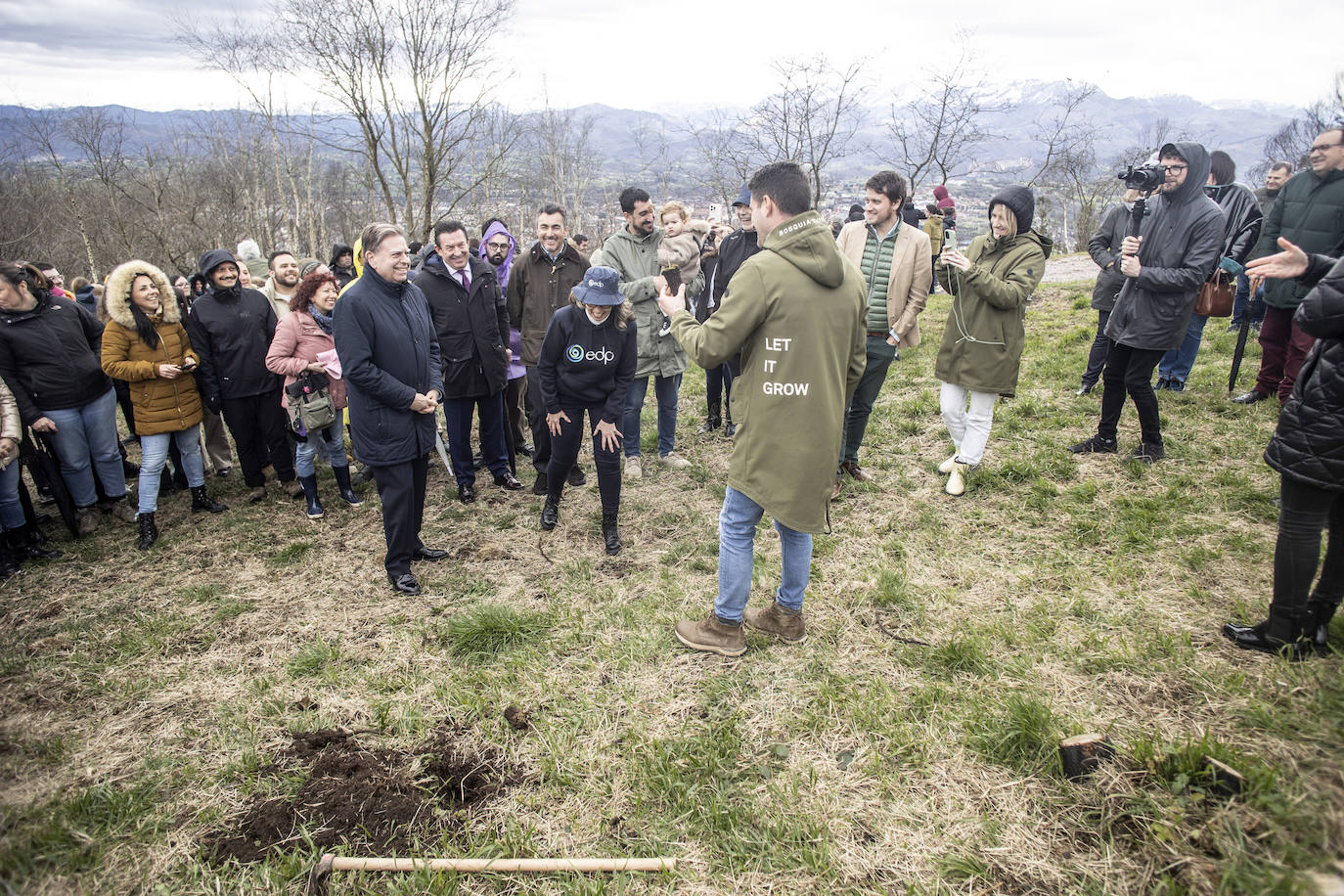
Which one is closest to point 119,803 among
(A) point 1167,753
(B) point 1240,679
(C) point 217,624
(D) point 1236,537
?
(C) point 217,624

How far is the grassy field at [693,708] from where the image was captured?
2.31m

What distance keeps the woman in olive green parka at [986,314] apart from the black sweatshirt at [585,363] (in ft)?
7.96

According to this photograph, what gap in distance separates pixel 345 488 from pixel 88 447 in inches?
79.6

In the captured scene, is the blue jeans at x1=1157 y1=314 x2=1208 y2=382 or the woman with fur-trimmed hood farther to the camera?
the blue jeans at x1=1157 y1=314 x2=1208 y2=382

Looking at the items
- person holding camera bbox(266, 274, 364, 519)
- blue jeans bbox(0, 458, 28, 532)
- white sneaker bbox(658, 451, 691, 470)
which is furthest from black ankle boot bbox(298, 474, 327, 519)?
white sneaker bbox(658, 451, 691, 470)

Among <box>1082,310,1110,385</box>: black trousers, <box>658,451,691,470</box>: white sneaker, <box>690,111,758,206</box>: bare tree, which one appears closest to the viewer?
<box>658,451,691,470</box>: white sneaker

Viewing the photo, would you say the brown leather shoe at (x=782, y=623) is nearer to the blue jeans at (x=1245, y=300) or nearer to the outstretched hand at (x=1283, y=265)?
the outstretched hand at (x=1283, y=265)

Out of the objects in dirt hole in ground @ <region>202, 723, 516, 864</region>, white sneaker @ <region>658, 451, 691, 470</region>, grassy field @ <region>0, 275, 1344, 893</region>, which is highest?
white sneaker @ <region>658, 451, 691, 470</region>

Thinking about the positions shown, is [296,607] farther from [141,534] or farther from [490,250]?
[490,250]

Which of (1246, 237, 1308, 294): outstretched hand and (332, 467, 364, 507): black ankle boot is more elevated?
(1246, 237, 1308, 294): outstretched hand

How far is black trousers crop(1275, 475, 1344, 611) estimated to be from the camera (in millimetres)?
2754

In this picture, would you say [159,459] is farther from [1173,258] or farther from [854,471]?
[1173,258]

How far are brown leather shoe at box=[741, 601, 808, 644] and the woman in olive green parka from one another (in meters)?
2.31

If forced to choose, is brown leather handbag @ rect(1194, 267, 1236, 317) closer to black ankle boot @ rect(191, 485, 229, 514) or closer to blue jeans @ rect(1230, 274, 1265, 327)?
blue jeans @ rect(1230, 274, 1265, 327)
